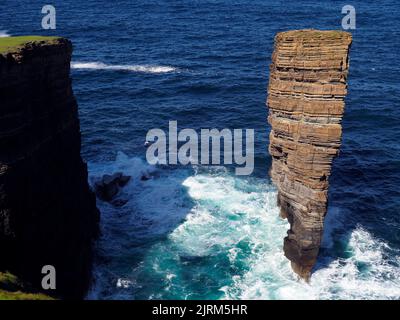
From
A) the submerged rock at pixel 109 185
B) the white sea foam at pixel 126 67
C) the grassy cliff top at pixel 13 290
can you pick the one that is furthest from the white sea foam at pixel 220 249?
the white sea foam at pixel 126 67

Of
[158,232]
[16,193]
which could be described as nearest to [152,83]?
[158,232]

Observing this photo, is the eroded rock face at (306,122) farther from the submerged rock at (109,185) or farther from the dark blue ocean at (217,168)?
the submerged rock at (109,185)

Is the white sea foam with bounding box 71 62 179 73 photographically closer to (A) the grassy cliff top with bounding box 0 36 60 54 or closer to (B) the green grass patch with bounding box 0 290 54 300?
(A) the grassy cliff top with bounding box 0 36 60 54

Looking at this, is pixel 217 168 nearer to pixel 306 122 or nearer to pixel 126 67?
pixel 306 122

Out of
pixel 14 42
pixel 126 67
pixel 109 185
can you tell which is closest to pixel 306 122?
pixel 14 42

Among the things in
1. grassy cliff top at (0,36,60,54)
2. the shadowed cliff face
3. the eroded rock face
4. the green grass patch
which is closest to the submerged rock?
the shadowed cliff face
